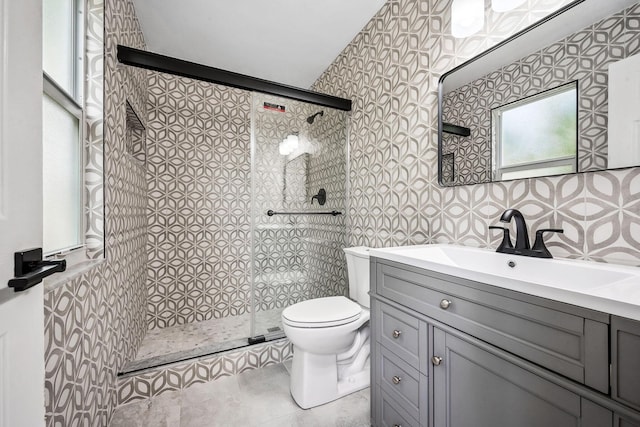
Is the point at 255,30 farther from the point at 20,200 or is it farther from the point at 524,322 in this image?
the point at 524,322

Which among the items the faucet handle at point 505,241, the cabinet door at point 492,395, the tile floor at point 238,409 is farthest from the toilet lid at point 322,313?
the faucet handle at point 505,241

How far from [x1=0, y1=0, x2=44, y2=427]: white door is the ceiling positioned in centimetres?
170

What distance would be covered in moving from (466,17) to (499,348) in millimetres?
1420

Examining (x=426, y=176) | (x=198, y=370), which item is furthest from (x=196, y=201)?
(x=426, y=176)

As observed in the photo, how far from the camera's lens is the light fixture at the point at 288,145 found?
82.7 inches

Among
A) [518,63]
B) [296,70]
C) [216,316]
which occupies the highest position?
[296,70]

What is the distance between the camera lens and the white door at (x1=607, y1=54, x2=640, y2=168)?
813 millimetres

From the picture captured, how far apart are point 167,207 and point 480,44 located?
2619 mm

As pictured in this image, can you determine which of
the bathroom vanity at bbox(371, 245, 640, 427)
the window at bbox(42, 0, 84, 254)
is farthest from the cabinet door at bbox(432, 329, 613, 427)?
the window at bbox(42, 0, 84, 254)

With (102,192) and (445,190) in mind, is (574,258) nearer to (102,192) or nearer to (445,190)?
(445,190)

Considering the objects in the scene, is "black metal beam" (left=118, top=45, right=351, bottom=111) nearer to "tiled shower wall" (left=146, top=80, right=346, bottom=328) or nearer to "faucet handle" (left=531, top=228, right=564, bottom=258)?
"tiled shower wall" (left=146, top=80, right=346, bottom=328)

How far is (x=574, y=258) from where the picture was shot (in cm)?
95

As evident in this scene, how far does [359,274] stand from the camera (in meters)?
1.73

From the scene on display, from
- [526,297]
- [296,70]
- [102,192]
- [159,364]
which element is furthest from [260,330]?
[296,70]
